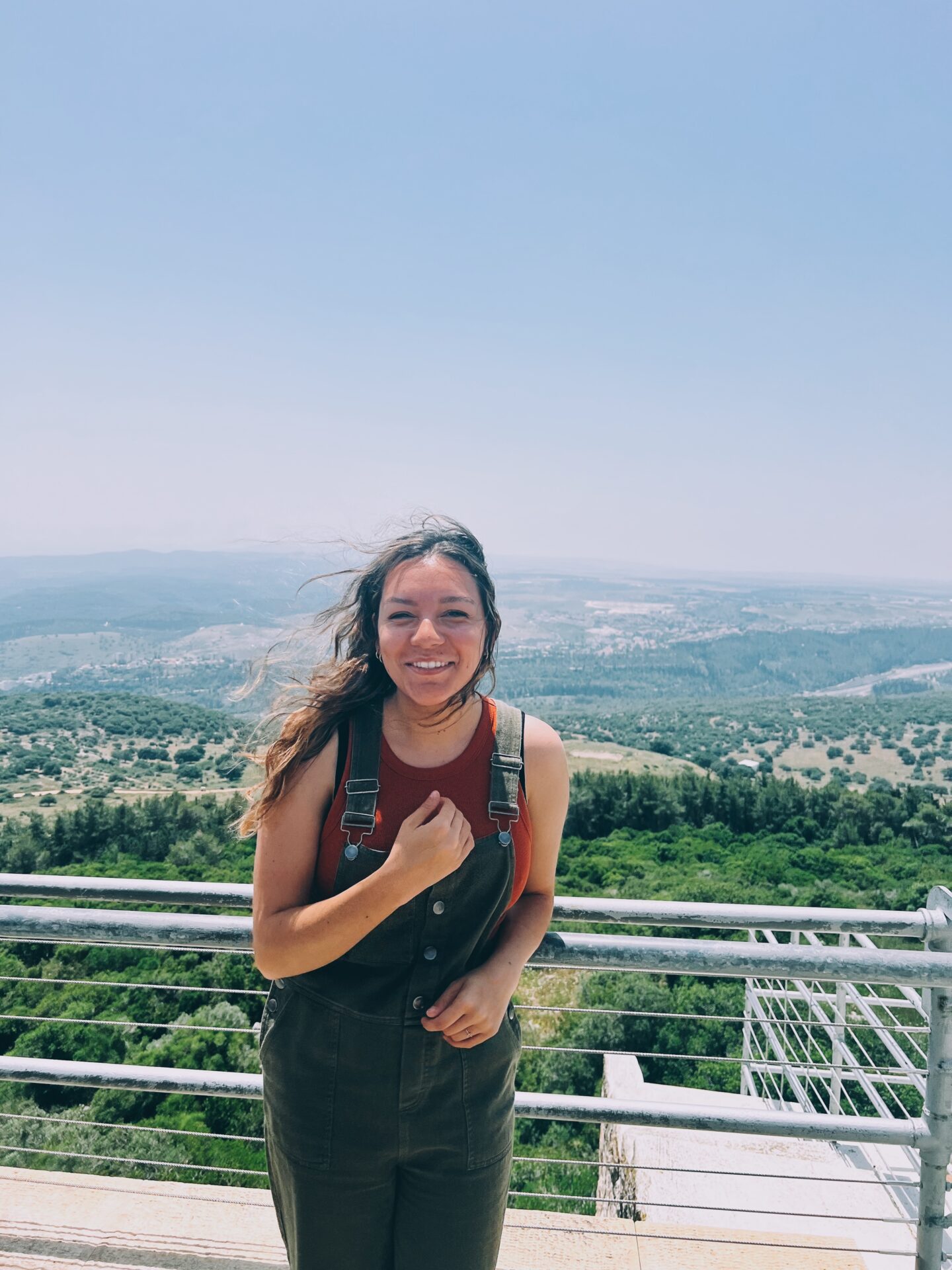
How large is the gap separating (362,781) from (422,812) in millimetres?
138

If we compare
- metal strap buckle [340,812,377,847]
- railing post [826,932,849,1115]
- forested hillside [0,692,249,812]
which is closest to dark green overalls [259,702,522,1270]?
metal strap buckle [340,812,377,847]

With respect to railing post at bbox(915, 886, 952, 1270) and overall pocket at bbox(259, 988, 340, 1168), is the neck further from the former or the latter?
railing post at bbox(915, 886, 952, 1270)

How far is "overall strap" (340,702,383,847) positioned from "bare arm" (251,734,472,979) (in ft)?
0.15

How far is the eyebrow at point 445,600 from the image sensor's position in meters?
1.68

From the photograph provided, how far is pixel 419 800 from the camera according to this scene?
5.21 feet

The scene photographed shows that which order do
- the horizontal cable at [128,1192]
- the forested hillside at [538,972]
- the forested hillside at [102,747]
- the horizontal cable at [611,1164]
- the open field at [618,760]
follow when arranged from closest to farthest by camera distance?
the horizontal cable at [611,1164] → the horizontal cable at [128,1192] → the forested hillside at [538,972] → the forested hillside at [102,747] → the open field at [618,760]

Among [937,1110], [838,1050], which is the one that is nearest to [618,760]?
[838,1050]

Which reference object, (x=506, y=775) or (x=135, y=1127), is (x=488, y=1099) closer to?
(x=506, y=775)

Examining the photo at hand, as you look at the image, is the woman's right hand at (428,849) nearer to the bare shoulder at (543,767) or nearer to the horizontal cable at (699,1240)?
the bare shoulder at (543,767)

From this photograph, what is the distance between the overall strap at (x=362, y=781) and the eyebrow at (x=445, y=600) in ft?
0.77

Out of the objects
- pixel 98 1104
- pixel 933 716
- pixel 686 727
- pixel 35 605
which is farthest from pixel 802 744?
pixel 35 605

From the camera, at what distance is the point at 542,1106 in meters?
2.19

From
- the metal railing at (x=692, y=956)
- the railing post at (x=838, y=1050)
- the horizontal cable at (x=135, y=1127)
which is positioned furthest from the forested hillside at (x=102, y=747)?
the metal railing at (x=692, y=956)

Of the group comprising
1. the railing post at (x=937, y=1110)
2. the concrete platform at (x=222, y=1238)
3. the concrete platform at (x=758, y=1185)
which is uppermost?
the railing post at (x=937, y=1110)
